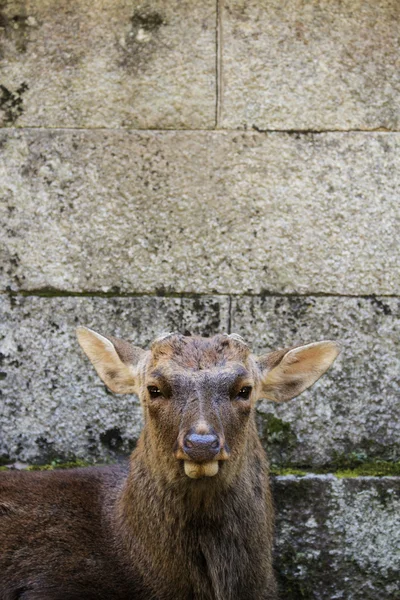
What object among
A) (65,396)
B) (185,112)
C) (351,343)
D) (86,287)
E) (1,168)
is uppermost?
(185,112)

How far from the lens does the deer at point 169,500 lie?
423 centimetres

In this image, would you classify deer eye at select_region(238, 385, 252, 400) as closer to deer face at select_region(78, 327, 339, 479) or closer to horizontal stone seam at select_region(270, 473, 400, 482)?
deer face at select_region(78, 327, 339, 479)

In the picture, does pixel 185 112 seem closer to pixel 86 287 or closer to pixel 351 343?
pixel 86 287

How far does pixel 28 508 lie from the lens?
4.99 metres

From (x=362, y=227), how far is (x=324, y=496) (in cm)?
183

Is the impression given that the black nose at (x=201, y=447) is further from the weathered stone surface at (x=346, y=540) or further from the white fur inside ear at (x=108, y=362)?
the weathered stone surface at (x=346, y=540)

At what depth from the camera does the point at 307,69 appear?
5.89 meters

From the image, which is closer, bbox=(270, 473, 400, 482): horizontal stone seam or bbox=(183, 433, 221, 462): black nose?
bbox=(183, 433, 221, 462): black nose

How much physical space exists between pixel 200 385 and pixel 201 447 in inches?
16.4

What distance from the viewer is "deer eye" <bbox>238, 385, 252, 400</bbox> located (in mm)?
4309

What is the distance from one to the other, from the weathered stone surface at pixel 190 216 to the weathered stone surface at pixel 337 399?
0.85ft

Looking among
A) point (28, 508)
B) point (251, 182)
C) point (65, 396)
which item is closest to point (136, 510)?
point (28, 508)

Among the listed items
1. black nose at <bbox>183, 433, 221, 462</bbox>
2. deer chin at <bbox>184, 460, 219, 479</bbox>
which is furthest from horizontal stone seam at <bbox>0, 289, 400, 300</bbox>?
Result: black nose at <bbox>183, 433, 221, 462</bbox>

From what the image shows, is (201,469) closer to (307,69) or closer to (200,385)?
(200,385)
